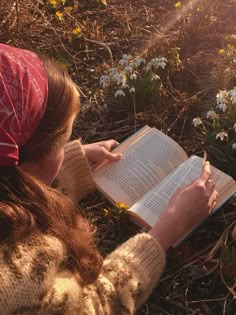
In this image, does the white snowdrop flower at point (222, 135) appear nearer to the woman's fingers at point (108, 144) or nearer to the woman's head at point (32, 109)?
the woman's fingers at point (108, 144)

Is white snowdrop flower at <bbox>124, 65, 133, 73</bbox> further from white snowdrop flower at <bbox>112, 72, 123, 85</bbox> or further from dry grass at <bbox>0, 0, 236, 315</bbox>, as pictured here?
dry grass at <bbox>0, 0, 236, 315</bbox>

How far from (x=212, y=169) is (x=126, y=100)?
0.74 metres

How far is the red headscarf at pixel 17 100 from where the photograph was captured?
1.41m

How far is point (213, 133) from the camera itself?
244 cm

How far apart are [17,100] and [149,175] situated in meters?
0.98

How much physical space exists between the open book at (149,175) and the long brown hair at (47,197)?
17.5 inches

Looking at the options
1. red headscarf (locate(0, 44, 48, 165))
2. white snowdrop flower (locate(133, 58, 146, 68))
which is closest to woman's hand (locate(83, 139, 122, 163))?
white snowdrop flower (locate(133, 58, 146, 68))

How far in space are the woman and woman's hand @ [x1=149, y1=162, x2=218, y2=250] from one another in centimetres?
6

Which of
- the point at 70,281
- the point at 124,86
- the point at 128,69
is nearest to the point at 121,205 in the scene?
the point at 70,281

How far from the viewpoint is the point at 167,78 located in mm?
2934

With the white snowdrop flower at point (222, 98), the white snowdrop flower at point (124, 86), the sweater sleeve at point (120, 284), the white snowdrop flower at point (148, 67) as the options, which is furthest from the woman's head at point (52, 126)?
the white snowdrop flower at point (148, 67)

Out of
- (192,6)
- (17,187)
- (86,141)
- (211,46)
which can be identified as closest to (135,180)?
(86,141)

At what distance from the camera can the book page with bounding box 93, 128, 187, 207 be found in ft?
7.48

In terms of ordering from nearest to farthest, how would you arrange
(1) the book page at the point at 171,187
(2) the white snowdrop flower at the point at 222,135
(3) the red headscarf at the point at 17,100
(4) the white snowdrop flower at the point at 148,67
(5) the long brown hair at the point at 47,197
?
1. (3) the red headscarf at the point at 17,100
2. (5) the long brown hair at the point at 47,197
3. (1) the book page at the point at 171,187
4. (2) the white snowdrop flower at the point at 222,135
5. (4) the white snowdrop flower at the point at 148,67
